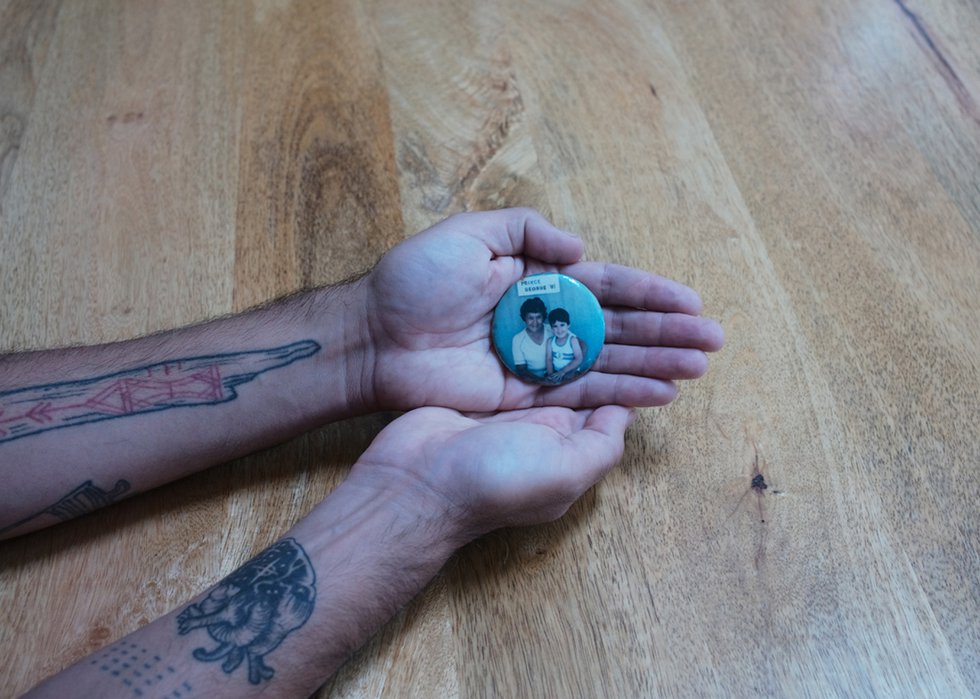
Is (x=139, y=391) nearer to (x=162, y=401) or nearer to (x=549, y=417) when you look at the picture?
(x=162, y=401)

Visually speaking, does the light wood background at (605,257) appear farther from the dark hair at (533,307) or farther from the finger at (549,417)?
the dark hair at (533,307)

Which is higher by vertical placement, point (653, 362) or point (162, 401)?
point (653, 362)

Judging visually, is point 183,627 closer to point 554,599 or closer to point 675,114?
point 554,599

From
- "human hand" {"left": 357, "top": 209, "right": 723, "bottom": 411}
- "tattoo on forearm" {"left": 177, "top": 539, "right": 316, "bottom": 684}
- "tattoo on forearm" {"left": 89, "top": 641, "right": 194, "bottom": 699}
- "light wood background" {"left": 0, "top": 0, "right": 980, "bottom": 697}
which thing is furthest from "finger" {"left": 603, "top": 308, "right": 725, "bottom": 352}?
"tattoo on forearm" {"left": 89, "top": 641, "right": 194, "bottom": 699}

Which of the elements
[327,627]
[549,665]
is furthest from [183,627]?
[549,665]

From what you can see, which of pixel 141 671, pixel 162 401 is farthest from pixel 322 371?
pixel 141 671

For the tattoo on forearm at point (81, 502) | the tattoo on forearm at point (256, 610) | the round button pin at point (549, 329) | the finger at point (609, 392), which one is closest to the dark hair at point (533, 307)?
the round button pin at point (549, 329)
